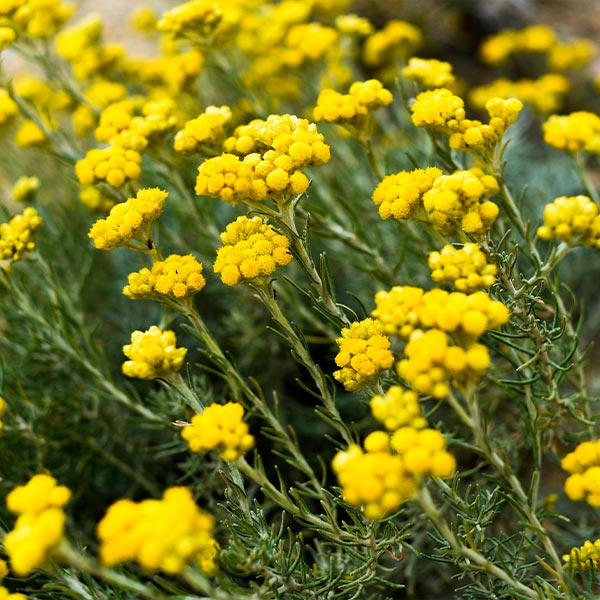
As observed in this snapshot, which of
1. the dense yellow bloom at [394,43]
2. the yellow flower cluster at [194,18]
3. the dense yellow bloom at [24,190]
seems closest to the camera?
the yellow flower cluster at [194,18]

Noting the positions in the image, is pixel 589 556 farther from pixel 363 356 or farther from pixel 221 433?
pixel 221 433

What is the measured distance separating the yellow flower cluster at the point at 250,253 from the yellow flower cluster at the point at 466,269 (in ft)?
0.98

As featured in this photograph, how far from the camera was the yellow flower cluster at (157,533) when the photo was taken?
89 centimetres

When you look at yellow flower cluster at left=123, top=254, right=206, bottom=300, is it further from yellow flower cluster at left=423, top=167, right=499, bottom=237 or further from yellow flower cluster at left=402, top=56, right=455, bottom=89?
yellow flower cluster at left=402, top=56, right=455, bottom=89

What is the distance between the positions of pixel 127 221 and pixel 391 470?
759 millimetres

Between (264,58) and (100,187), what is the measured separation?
3.95 feet

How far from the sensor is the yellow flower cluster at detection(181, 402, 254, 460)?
3.70ft

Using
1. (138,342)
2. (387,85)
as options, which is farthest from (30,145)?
(387,85)

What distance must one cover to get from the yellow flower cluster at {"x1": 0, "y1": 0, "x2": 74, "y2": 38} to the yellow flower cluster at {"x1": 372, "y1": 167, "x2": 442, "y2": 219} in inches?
53.3

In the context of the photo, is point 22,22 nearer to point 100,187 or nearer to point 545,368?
point 100,187

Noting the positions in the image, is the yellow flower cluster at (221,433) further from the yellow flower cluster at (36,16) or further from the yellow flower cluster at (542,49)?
the yellow flower cluster at (542,49)

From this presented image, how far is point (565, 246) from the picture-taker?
1267mm

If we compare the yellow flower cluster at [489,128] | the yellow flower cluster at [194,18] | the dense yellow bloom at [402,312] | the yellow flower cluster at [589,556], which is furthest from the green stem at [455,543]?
the yellow flower cluster at [194,18]

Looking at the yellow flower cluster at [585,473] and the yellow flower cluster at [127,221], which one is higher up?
the yellow flower cluster at [127,221]
